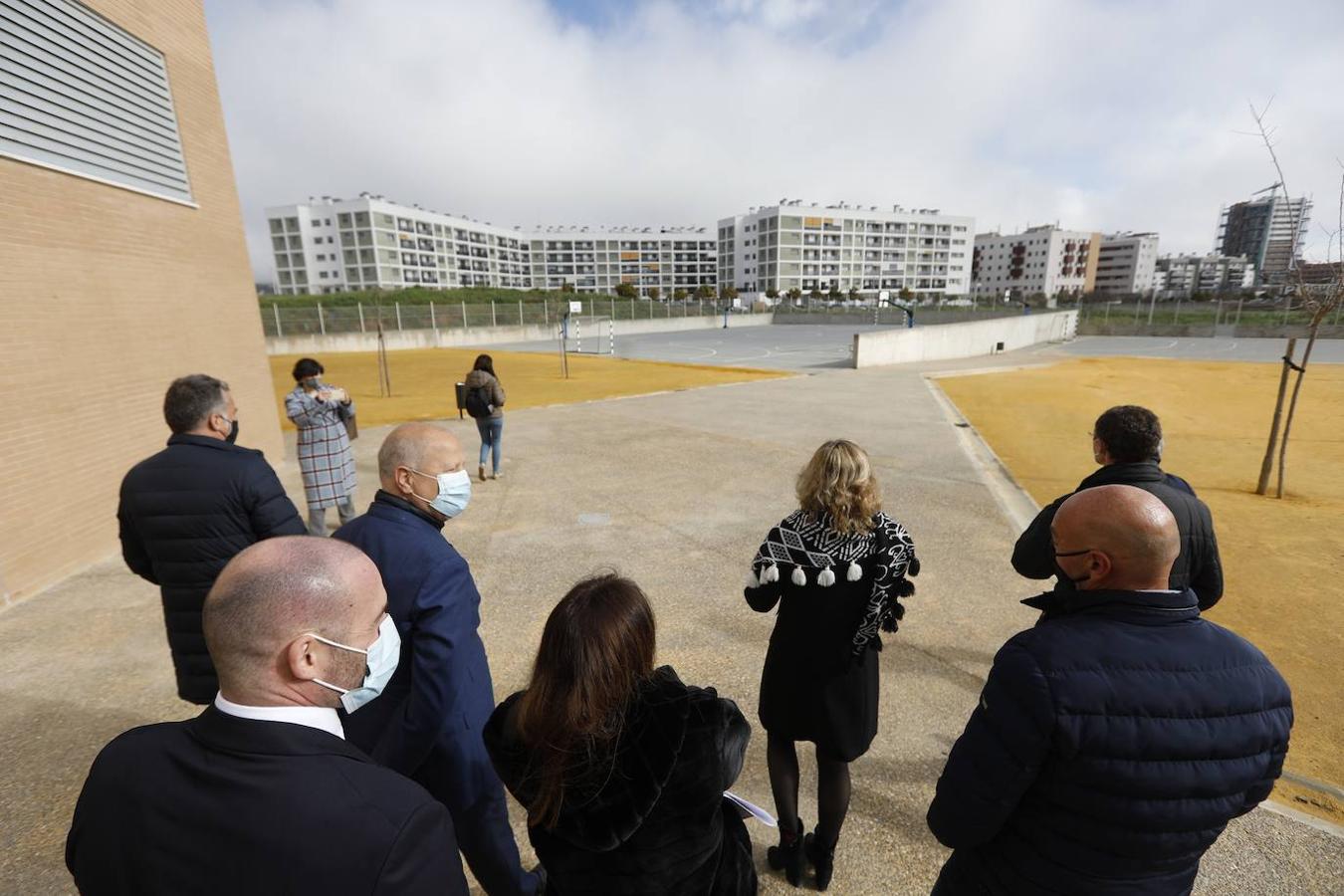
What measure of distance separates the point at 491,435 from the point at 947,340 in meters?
23.1

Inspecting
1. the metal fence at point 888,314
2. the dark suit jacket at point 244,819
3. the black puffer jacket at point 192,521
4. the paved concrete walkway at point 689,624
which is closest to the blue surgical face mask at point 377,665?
the dark suit jacket at point 244,819

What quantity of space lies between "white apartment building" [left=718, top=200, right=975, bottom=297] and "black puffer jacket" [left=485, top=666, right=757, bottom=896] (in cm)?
9908

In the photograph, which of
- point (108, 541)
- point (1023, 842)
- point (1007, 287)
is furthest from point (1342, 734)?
point (1007, 287)

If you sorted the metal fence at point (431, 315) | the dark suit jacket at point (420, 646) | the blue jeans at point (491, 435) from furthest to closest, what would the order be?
the metal fence at point (431, 315)
the blue jeans at point (491, 435)
the dark suit jacket at point (420, 646)

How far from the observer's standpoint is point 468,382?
7879 millimetres

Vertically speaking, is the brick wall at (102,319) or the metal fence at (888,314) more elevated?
the brick wall at (102,319)

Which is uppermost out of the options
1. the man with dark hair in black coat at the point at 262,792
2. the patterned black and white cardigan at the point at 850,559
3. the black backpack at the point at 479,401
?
the man with dark hair in black coat at the point at 262,792

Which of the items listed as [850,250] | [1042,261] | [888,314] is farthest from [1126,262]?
[888,314]

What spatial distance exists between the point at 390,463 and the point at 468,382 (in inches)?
226

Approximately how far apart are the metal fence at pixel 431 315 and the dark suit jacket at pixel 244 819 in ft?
85.2

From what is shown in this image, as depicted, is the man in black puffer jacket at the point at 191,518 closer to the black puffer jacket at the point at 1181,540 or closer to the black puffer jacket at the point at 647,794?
the black puffer jacket at the point at 647,794

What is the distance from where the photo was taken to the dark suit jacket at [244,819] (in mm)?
1011

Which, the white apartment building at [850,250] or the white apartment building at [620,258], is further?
the white apartment building at [620,258]

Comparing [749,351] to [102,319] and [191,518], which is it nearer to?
[102,319]
